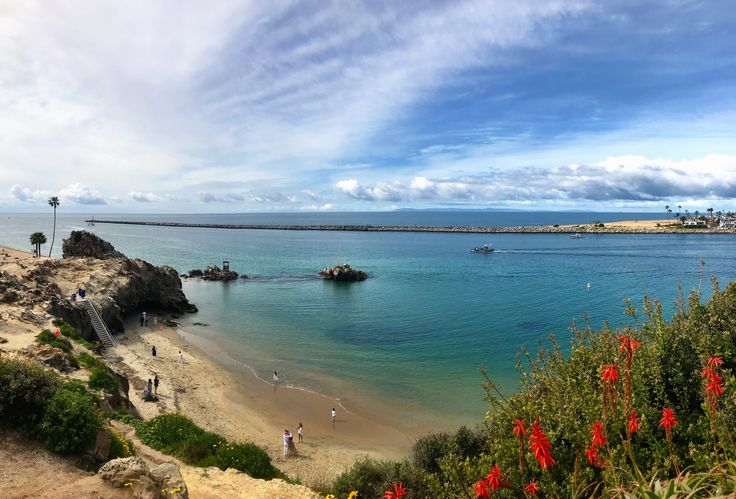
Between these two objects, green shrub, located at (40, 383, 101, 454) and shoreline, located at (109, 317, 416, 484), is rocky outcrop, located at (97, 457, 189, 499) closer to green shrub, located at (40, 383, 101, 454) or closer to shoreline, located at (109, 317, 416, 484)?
green shrub, located at (40, 383, 101, 454)

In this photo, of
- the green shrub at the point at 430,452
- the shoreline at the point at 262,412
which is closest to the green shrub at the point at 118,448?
the shoreline at the point at 262,412

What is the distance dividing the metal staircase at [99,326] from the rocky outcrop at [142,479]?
29.7m

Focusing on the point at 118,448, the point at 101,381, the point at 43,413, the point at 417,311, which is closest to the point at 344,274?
A: the point at 417,311

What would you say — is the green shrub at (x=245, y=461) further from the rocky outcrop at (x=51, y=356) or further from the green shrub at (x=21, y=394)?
the rocky outcrop at (x=51, y=356)

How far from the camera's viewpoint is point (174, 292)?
5547 centimetres

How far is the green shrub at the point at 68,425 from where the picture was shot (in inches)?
488

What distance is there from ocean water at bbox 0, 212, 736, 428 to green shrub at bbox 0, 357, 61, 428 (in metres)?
17.7

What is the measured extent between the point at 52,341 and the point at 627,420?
89.3 feet

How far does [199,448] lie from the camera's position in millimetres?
16469

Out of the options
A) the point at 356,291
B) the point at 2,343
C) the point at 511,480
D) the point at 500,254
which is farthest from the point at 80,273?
the point at 500,254

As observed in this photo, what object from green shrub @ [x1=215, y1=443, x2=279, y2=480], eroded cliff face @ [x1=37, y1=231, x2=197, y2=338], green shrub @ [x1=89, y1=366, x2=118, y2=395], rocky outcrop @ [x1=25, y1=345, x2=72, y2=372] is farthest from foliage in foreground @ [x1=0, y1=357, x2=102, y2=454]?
eroded cliff face @ [x1=37, y1=231, x2=197, y2=338]

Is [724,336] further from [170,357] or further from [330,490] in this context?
[170,357]

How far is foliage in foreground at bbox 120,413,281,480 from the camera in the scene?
1593 centimetres

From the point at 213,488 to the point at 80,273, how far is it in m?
41.8
